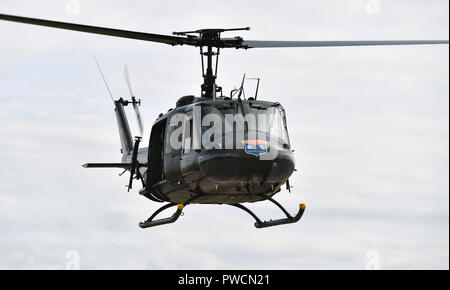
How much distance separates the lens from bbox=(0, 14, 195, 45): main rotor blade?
24250mm

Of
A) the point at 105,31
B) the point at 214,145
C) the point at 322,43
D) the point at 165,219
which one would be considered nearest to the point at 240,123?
the point at 214,145

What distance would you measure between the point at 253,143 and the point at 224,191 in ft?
6.00

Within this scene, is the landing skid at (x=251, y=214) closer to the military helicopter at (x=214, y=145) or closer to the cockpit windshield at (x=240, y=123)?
the military helicopter at (x=214, y=145)

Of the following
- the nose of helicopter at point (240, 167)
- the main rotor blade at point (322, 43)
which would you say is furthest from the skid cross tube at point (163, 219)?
the main rotor blade at point (322, 43)

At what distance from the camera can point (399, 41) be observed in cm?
2773

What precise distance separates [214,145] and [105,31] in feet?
14.9

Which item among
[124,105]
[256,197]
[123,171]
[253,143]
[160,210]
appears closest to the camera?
[253,143]

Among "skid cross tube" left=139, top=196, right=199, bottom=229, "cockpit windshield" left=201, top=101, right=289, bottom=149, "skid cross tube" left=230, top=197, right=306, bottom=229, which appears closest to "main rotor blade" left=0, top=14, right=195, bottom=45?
"cockpit windshield" left=201, top=101, right=289, bottom=149

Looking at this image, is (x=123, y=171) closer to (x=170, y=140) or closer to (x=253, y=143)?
(x=170, y=140)

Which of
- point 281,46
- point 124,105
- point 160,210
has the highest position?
point 281,46

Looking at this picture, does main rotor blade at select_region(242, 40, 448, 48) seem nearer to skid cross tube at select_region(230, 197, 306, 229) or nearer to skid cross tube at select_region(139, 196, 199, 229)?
skid cross tube at select_region(230, 197, 306, 229)

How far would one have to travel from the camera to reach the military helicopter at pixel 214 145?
2439 centimetres

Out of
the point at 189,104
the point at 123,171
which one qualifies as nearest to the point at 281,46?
the point at 189,104

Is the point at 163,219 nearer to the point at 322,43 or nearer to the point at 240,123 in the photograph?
the point at 240,123
